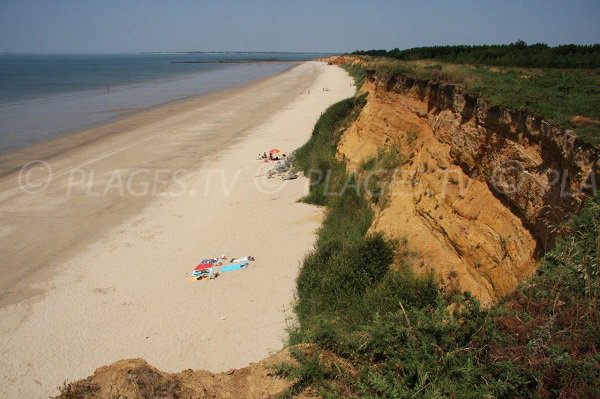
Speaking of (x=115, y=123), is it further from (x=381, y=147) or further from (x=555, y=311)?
(x=555, y=311)

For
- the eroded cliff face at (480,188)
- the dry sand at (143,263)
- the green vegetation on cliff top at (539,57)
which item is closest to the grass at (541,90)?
the eroded cliff face at (480,188)

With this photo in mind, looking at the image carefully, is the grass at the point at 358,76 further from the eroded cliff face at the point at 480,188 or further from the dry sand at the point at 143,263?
the eroded cliff face at the point at 480,188

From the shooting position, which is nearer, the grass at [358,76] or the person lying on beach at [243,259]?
the person lying on beach at [243,259]

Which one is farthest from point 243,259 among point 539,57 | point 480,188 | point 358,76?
point 358,76

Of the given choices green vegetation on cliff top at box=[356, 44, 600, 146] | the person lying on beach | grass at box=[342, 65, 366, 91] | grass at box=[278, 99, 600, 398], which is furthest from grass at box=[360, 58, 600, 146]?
grass at box=[342, 65, 366, 91]

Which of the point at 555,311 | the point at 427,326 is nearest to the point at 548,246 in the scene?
the point at 555,311
